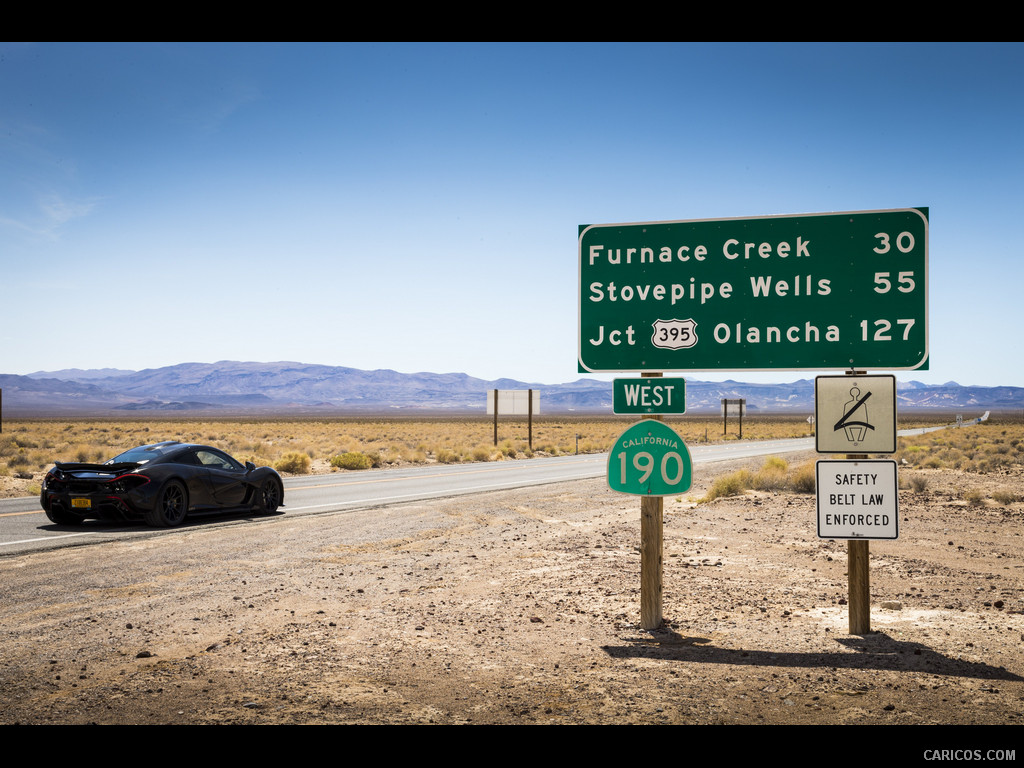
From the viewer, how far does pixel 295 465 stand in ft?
93.8

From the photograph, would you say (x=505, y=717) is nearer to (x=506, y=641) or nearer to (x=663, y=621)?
(x=506, y=641)

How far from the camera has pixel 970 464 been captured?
2622 centimetres

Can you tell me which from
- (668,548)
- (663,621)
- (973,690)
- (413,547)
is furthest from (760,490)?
(973,690)

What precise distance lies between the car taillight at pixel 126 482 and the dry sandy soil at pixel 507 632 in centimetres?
131

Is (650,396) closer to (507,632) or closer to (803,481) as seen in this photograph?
(507,632)

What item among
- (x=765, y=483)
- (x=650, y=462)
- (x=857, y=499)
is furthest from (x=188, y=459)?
(x=765, y=483)

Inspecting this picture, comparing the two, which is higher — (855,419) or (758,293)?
(758,293)

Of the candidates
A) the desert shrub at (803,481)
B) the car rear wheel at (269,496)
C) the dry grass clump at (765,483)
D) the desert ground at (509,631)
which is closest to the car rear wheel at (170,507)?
the desert ground at (509,631)

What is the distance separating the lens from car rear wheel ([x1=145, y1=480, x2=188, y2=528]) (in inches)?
515

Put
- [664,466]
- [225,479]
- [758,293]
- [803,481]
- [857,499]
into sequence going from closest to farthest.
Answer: [857,499] < [664,466] < [758,293] < [225,479] < [803,481]

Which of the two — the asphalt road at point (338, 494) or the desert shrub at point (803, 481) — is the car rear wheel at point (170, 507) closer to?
the asphalt road at point (338, 494)

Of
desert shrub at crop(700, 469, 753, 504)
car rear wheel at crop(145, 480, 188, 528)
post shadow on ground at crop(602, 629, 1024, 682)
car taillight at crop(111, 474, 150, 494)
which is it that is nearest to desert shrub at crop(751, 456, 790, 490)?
desert shrub at crop(700, 469, 753, 504)

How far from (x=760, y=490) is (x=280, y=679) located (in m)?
14.9

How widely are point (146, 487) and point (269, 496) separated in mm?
2760
